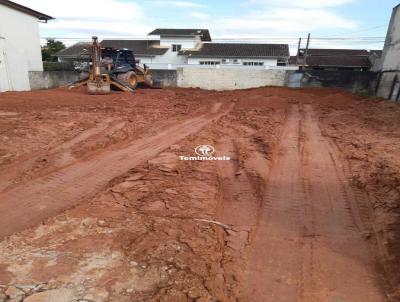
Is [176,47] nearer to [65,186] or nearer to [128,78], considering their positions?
[128,78]

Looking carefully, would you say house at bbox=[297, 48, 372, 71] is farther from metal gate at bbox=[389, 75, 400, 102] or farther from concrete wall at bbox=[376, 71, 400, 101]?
metal gate at bbox=[389, 75, 400, 102]

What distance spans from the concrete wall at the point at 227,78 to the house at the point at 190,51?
344 inches

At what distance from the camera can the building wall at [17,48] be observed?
15.3 meters

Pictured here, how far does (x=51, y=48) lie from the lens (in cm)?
3722

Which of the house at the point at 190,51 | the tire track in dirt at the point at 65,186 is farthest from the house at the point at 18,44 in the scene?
the tire track in dirt at the point at 65,186

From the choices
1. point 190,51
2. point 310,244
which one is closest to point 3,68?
point 310,244

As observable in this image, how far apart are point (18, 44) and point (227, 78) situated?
12289 mm

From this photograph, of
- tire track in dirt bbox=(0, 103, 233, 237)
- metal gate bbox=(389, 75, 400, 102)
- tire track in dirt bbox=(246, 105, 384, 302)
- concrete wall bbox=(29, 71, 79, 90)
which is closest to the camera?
tire track in dirt bbox=(246, 105, 384, 302)

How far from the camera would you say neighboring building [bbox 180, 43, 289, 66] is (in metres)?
31.1

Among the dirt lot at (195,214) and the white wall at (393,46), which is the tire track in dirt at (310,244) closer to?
the dirt lot at (195,214)

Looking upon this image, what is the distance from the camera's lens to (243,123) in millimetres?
9078

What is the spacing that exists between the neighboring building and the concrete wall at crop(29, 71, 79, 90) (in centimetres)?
1533

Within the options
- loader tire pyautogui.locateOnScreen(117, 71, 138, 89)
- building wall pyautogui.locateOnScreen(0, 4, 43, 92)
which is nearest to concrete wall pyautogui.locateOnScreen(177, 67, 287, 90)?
loader tire pyautogui.locateOnScreen(117, 71, 138, 89)

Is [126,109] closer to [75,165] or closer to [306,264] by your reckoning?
[75,165]
